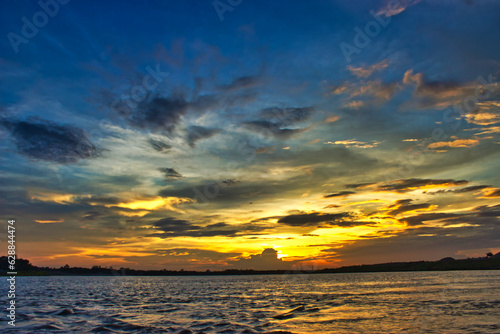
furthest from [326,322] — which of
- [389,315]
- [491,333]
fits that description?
[491,333]

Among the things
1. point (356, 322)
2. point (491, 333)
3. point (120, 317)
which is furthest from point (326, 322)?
point (120, 317)

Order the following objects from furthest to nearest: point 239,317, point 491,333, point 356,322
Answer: point 239,317
point 356,322
point 491,333

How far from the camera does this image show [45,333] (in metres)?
31.0

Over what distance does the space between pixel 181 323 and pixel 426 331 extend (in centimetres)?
2483

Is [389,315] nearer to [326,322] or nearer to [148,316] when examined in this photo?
[326,322]

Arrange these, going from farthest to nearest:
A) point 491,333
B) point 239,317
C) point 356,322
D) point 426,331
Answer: point 239,317 < point 356,322 < point 426,331 < point 491,333

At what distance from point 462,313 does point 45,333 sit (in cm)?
4425

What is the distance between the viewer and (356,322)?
3544cm

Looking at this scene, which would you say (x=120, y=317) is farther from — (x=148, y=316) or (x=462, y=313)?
(x=462, y=313)

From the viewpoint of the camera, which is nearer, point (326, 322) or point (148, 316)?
point (326, 322)

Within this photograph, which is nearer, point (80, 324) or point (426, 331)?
point (426, 331)

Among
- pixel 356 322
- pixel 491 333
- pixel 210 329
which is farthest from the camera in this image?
pixel 356 322

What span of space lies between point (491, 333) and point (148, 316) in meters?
37.5

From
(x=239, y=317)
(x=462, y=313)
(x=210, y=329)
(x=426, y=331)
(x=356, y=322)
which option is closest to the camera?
(x=426, y=331)
